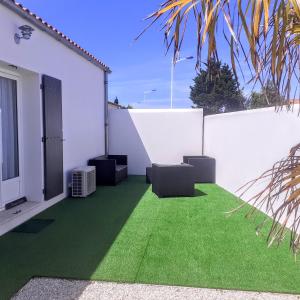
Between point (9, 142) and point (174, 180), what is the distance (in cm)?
362

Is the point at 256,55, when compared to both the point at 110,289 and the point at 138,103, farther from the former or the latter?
the point at 138,103

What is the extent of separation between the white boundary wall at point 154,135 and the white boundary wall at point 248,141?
3.27 feet

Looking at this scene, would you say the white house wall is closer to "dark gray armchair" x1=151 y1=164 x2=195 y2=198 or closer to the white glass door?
the white glass door

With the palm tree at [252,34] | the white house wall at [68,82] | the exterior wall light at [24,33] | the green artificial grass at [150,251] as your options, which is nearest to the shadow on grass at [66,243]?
the green artificial grass at [150,251]

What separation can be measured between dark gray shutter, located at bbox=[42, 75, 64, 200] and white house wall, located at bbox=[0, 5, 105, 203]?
178mm

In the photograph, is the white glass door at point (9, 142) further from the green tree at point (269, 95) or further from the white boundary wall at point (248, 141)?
the green tree at point (269, 95)

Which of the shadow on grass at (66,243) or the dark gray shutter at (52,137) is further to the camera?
the dark gray shutter at (52,137)

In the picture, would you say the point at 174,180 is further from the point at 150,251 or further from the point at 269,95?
the point at 269,95

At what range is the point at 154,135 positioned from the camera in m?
11.2

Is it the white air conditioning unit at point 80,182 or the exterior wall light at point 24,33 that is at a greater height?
the exterior wall light at point 24,33

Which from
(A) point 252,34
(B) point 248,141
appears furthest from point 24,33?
(A) point 252,34

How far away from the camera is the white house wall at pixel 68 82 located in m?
5.17

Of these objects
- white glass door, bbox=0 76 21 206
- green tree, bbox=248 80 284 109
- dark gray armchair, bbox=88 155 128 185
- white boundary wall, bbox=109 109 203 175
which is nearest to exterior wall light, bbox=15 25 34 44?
white glass door, bbox=0 76 21 206

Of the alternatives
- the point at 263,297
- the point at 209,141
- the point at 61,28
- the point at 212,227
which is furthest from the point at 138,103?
the point at 263,297
